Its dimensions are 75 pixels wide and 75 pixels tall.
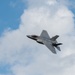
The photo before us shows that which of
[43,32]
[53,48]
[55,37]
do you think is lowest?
[53,48]

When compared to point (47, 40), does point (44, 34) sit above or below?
above

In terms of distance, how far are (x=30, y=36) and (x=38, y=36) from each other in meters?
6.11

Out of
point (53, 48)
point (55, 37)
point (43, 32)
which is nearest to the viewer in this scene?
point (53, 48)

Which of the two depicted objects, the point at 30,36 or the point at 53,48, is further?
A: the point at 30,36

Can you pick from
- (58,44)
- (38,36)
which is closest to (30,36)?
(38,36)

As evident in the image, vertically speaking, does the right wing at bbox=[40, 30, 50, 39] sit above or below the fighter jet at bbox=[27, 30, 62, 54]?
above

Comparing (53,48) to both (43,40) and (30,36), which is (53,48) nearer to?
(43,40)

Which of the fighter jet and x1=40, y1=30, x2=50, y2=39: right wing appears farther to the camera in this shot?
x1=40, y1=30, x2=50, y2=39: right wing

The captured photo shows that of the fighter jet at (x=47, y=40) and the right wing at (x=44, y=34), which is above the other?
the right wing at (x=44, y=34)

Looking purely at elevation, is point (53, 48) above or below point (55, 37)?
below

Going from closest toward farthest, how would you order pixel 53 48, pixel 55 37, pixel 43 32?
pixel 53 48, pixel 55 37, pixel 43 32

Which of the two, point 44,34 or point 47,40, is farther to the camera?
point 44,34

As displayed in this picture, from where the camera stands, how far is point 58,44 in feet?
521

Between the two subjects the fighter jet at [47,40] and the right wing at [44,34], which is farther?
the right wing at [44,34]
